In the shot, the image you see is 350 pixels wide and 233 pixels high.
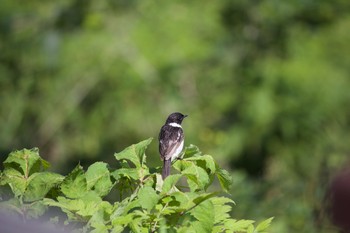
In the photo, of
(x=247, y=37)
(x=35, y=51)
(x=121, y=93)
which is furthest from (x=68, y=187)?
(x=247, y=37)

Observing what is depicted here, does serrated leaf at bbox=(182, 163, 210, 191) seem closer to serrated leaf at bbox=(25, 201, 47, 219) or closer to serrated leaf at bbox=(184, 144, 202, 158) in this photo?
serrated leaf at bbox=(184, 144, 202, 158)

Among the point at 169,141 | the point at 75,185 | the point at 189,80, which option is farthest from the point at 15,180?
the point at 189,80

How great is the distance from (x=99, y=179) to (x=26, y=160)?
10.7 inches

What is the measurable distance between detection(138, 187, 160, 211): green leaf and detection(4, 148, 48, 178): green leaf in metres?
0.49

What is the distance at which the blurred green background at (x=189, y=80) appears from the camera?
38.3ft

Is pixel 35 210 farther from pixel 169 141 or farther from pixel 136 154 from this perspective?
pixel 169 141

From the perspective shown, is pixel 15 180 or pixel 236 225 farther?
pixel 15 180

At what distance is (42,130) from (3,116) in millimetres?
714

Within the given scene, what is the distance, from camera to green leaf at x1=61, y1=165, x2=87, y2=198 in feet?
8.91

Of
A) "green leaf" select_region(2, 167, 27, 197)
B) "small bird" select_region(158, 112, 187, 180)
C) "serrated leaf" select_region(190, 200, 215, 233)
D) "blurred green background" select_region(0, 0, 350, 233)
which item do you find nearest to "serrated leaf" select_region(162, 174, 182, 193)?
"serrated leaf" select_region(190, 200, 215, 233)

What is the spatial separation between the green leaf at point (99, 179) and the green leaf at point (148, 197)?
0.85ft

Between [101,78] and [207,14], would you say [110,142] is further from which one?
[207,14]

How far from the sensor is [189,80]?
13195 mm

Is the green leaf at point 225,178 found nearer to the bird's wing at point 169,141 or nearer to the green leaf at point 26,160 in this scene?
the green leaf at point 26,160
